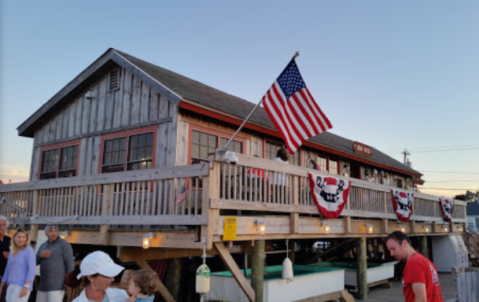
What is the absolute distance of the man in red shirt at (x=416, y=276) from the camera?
4141 mm

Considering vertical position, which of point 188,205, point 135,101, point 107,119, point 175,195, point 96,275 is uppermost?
point 135,101

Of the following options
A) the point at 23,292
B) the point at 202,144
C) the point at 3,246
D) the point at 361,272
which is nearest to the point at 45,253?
the point at 23,292

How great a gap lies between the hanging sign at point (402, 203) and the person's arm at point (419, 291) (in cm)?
1057

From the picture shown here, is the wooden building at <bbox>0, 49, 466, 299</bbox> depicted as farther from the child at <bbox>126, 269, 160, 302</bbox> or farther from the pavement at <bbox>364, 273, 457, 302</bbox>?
the child at <bbox>126, 269, 160, 302</bbox>

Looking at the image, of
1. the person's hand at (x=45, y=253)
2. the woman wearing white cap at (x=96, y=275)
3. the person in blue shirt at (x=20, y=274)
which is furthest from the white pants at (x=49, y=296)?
the woman wearing white cap at (x=96, y=275)

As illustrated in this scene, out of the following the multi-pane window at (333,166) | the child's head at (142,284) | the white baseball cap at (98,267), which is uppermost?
the multi-pane window at (333,166)

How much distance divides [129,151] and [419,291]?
944 centimetres

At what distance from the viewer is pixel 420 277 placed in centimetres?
415

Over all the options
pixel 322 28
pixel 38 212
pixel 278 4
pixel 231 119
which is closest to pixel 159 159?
pixel 231 119

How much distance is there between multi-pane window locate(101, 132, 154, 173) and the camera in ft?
37.9

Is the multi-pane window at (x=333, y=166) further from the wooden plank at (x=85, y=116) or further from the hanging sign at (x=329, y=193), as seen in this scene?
the wooden plank at (x=85, y=116)

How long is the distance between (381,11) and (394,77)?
7783 millimetres

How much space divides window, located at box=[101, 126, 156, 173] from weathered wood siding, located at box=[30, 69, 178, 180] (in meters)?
0.23

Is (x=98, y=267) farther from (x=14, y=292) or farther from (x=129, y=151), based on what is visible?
(x=129, y=151)
